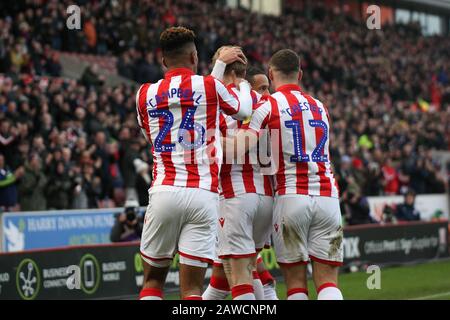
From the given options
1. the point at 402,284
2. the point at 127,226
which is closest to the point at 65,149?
the point at 127,226

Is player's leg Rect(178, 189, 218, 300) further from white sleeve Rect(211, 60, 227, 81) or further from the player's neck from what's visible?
the player's neck

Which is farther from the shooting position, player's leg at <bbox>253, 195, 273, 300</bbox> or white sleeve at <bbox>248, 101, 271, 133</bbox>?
player's leg at <bbox>253, 195, 273, 300</bbox>

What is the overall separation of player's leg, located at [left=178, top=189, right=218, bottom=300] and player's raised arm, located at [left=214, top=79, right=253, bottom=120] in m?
0.69

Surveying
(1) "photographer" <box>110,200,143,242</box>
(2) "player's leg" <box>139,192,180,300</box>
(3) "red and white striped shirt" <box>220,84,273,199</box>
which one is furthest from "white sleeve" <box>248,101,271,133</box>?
(1) "photographer" <box>110,200,143,242</box>

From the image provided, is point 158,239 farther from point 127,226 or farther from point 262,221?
point 127,226

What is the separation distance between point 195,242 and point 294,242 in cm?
118

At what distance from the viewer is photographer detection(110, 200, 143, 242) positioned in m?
14.9

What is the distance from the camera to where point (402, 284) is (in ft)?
48.5

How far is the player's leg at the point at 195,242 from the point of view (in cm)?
712

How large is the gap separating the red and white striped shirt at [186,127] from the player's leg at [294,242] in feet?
3.14

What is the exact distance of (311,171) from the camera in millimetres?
8102
